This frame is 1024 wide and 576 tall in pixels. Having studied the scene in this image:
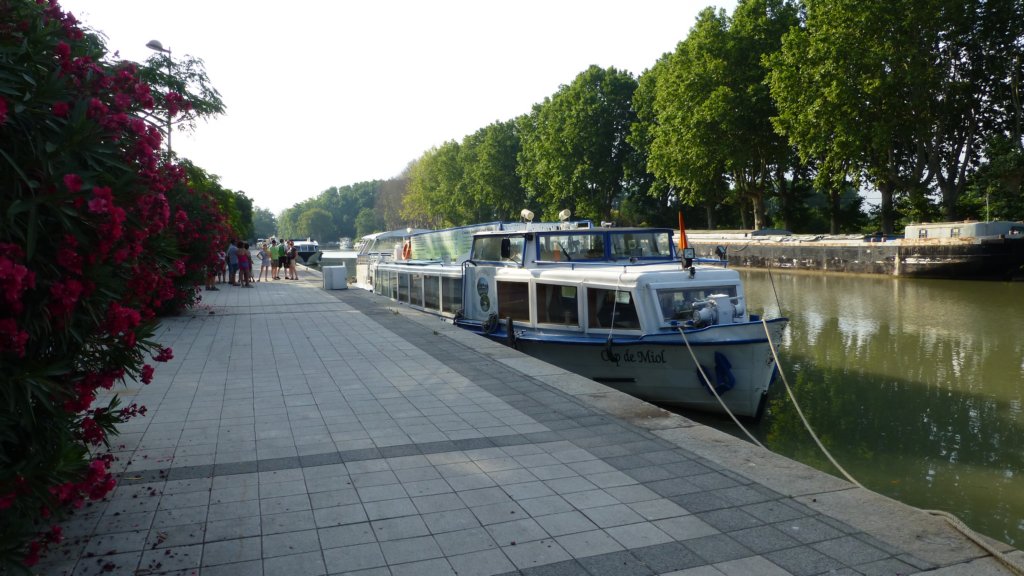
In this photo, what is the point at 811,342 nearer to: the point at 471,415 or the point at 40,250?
the point at 471,415

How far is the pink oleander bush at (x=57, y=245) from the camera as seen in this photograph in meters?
3.42

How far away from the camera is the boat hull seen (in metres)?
10.6

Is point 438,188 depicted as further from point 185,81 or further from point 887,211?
point 185,81

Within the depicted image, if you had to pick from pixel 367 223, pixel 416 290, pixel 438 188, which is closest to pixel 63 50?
pixel 416 290

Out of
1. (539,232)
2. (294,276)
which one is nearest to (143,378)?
(539,232)

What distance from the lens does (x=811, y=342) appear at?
57.1 ft

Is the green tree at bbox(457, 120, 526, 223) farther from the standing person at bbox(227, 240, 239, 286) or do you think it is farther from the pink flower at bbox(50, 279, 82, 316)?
the pink flower at bbox(50, 279, 82, 316)

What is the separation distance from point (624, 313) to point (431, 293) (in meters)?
7.69

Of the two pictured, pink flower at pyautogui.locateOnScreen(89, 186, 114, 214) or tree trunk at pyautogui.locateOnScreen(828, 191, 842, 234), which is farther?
tree trunk at pyautogui.locateOnScreen(828, 191, 842, 234)

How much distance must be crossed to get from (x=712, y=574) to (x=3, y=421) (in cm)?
359

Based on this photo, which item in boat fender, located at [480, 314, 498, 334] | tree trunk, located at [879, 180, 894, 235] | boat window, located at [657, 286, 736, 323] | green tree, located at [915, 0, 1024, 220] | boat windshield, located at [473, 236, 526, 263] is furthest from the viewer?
tree trunk, located at [879, 180, 894, 235]

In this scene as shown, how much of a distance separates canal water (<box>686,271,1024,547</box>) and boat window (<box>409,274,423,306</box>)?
29.0ft

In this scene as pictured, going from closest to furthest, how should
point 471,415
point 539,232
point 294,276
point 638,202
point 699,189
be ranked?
point 471,415 < point 539,232 < point 294,276 < point 699,189 < point 638,202

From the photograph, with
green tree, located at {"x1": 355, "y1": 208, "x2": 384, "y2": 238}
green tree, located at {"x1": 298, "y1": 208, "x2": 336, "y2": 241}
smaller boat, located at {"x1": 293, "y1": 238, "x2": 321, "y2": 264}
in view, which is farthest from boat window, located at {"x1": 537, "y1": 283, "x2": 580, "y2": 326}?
green tree, located at {"x1": 298, "y1": 208, "x2": 336, "y2": 241}
